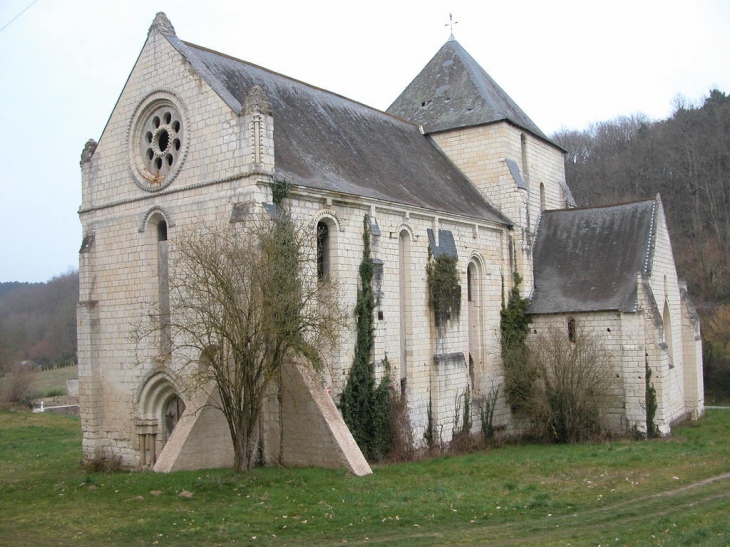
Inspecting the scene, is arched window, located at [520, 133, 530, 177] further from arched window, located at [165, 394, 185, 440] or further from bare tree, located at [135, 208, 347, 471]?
arched window, located at [165, 394, 185, 440]

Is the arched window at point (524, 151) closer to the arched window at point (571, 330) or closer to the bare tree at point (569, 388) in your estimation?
the arched window at point (571, 330)

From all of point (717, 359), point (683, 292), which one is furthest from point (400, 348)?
point (717, 359)

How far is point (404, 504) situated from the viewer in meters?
13.8

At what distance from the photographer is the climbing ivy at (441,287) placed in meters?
22.2

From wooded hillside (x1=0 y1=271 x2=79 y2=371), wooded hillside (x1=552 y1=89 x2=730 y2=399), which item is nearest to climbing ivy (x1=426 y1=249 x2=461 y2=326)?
wooded hillside (x1=552 y1=89 x2=730 y2=399)

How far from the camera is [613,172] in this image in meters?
59.3

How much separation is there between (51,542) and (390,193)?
1296cm

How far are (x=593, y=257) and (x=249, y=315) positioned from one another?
1498cm

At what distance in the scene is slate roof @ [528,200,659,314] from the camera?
24656 millimetres

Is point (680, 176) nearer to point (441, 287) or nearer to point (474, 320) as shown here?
point (474, 320)

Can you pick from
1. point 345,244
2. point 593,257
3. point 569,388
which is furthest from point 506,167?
point 345,244

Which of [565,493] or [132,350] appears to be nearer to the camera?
[565,493]

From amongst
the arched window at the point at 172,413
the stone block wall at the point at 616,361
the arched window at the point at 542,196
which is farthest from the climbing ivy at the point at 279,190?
the arched window at the point at 542,196

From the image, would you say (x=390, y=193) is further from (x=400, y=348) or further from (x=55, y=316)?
(x=55, y=316)
